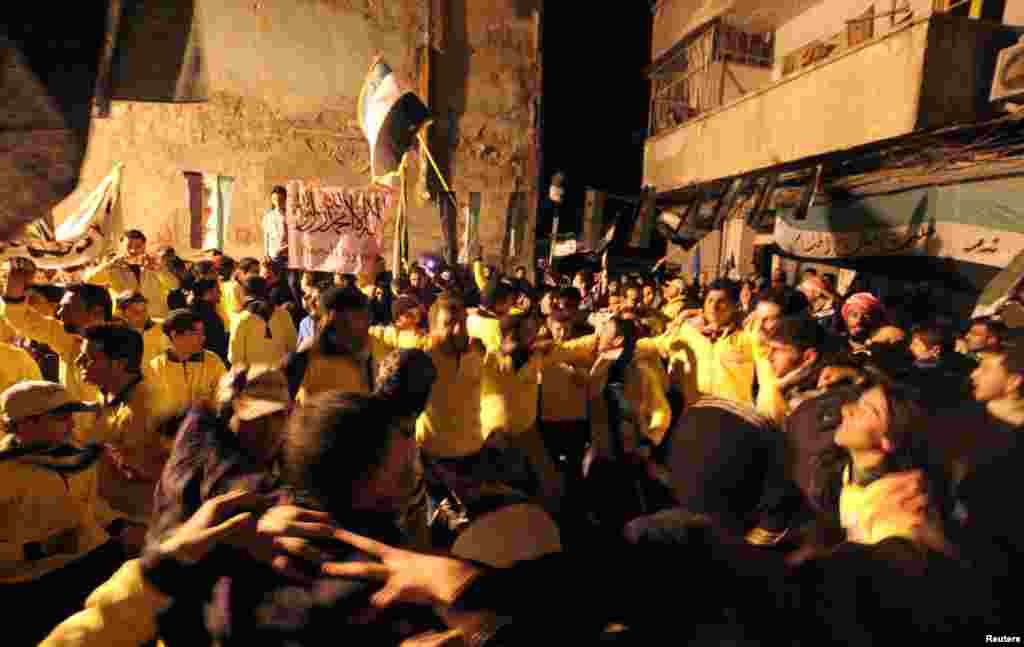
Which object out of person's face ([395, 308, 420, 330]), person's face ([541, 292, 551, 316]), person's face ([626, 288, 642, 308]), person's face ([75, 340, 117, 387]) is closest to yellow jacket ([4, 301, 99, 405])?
person's face ([75, 340, 117, 387])

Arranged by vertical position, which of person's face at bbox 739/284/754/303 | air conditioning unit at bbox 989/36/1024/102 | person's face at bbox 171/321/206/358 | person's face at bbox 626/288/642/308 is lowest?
person's face at bbox 171/321/206/358

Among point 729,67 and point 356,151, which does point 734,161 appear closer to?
point 729,67

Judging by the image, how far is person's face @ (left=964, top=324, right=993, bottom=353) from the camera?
3.70m

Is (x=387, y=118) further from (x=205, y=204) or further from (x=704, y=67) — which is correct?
(x=704, y=67)

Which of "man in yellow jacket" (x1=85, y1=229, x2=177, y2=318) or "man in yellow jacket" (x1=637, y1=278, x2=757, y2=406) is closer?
"man in yellow jacket" (x1=637, y1=278, x2=757, y2=406)

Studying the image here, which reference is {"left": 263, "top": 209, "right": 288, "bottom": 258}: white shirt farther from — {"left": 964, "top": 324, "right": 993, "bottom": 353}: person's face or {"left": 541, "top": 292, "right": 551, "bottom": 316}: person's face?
{"left": 964, "top": 324, "right": 993, "bottom": 353}: person's face

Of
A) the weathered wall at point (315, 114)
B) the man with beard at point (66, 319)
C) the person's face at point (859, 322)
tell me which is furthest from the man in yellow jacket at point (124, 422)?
the weathered wall at point (315, 114)

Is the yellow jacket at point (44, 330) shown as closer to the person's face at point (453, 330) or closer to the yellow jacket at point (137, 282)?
the yellow jacket at point (137, 282)

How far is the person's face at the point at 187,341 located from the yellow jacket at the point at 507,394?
1809 mm

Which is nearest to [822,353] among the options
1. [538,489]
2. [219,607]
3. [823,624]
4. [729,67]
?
[538,489]

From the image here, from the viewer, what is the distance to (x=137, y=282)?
5.88 metres

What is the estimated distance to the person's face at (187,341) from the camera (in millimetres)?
3234

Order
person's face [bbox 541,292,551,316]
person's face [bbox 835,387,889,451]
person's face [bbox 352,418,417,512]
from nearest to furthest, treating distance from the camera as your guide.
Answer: person's face [bbox 352,418,417,512] < person's face [bbox 835,387,889,451] < person's face [bbox 541,292,551,316]

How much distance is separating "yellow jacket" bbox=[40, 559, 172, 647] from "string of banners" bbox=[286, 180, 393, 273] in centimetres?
581
